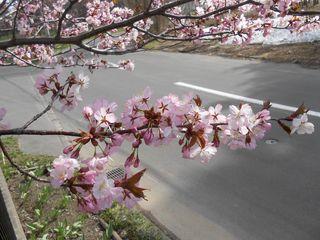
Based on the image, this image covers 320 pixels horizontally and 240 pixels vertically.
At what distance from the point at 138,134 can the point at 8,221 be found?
1634mm

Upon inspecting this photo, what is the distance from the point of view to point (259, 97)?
9.02m

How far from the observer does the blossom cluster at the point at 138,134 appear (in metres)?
1.63

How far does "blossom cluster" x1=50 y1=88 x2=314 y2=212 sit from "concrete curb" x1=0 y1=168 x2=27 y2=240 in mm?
1262

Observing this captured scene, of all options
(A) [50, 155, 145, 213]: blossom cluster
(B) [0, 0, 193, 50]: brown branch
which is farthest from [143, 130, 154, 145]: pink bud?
(B) [0, 0, 193, 50]: brown branch

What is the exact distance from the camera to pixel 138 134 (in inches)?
69.6

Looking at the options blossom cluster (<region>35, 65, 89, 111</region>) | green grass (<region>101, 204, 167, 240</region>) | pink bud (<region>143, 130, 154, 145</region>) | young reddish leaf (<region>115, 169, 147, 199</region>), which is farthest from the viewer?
green grass (<region>101, 204, 167, 240</region>)

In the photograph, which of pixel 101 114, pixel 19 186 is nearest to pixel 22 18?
pixel 19 186

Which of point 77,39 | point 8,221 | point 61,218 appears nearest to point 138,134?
point 77,39

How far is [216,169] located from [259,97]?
12.0 feet

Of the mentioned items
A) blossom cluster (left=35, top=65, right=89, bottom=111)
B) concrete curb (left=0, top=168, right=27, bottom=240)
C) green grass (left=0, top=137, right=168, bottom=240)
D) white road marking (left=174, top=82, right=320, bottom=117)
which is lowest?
white road marking (left=174, top=82, right=320, bottom=117)

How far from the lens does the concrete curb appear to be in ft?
9.16

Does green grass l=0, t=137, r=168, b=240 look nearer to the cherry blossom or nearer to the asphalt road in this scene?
the asphalt road

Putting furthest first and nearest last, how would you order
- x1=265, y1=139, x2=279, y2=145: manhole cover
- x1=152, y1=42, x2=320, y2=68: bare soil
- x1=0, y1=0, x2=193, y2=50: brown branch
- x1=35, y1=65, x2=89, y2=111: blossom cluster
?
1. x1=152, y1=42, x2=320, y2=68: bare soil
2. x1=265, y1=139, x2=279, y2=145: manhole cover
3. x1=0, y1=0, x2=193, y2=50: brown branch
4. x1=35, y1=65, x2=89, y2=111: blossom cluster

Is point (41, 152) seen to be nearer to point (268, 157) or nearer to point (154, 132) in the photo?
point (268, 157)
